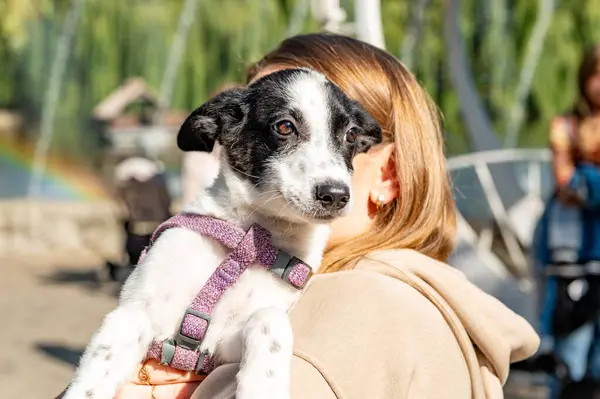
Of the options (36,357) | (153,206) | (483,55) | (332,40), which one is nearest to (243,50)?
(483,55)

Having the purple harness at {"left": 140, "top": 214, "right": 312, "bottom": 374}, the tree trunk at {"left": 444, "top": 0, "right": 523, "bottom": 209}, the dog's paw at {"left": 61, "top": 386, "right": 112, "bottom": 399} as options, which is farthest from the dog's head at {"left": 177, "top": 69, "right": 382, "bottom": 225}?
the tree trunk at {"left": 444, "top": 0, "right": 523, "bottom": 209}

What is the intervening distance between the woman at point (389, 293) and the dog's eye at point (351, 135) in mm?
148

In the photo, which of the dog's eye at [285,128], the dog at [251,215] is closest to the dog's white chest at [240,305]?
the dog at [251,215]

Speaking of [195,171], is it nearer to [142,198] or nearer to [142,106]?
[142,198]

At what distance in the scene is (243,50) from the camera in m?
18.8

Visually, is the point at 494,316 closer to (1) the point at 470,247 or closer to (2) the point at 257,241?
(2) the point at 257,241

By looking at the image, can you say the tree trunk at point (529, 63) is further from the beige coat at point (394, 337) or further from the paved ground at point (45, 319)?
the beige coat at point (394, 337)

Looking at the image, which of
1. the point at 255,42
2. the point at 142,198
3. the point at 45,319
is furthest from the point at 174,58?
the point at 142,198

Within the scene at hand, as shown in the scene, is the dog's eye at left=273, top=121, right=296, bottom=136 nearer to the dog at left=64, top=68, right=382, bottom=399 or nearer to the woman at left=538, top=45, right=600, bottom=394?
the dog at left=64, top=68, right=382, bottom=399

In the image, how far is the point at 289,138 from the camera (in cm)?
242

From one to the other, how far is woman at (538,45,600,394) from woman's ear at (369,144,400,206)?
3162 mm

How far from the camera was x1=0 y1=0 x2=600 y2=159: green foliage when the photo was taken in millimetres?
17812

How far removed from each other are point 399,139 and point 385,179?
13cm

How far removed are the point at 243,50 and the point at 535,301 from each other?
13.4m
